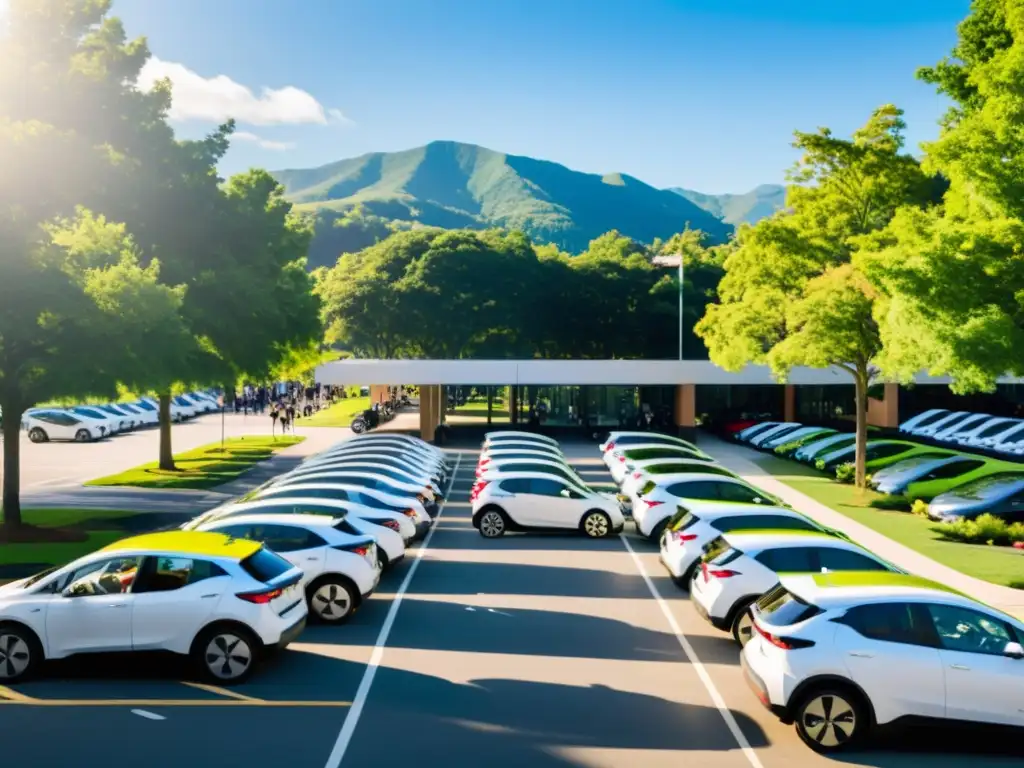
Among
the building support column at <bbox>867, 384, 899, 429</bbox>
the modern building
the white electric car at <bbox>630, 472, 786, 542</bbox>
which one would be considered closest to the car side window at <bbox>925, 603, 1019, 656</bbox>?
the white electric car at <bbox>630, 472, 786, 542</bbox>

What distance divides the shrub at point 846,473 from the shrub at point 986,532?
388 inches

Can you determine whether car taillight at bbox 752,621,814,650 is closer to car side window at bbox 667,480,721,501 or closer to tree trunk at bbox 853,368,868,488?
car side window at bbox 667,480,721,501

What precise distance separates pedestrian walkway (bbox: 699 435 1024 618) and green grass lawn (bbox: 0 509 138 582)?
15.0 m

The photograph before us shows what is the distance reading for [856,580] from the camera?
1021 cm

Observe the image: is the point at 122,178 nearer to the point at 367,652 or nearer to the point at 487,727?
the point at 367,652

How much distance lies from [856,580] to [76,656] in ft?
27.0

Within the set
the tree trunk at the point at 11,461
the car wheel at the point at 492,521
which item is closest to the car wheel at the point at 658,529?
the car wheel at the point at 492,521

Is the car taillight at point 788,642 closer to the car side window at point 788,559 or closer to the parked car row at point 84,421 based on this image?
the car side window at point 788,559

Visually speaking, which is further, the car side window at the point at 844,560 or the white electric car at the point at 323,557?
the white electric car at the point at 323,557

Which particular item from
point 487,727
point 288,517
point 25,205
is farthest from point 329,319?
point 487,727

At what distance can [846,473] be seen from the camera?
31297mm

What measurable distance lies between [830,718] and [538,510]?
1245cm

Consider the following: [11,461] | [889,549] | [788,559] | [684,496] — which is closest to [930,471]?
[889,549]

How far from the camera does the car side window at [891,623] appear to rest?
30.5ft
